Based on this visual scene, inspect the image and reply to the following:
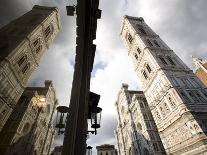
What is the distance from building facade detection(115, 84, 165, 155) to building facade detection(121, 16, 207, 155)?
6.00m

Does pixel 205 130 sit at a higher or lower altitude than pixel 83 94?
higher

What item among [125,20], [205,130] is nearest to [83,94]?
[205,130]

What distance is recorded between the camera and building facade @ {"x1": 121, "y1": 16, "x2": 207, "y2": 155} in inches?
800

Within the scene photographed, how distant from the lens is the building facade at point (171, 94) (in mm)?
20312

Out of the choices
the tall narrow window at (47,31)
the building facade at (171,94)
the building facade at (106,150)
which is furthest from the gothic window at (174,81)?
the building facade at (106,150)

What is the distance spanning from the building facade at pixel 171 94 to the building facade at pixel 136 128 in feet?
19.7

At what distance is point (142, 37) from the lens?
3534 cm

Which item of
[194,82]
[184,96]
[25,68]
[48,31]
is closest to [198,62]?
[194,82]

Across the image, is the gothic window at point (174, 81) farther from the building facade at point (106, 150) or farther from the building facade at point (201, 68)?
the building facade at point (106, 150)

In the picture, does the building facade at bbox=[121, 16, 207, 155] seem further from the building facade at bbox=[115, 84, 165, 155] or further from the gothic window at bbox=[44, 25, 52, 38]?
the gothic window at bbox=[44, 25, 52, 38]

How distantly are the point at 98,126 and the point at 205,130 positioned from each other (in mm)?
17483

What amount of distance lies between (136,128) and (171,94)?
57.0 ft

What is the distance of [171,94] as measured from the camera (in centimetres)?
2352

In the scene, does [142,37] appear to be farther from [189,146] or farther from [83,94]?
[83,94]
